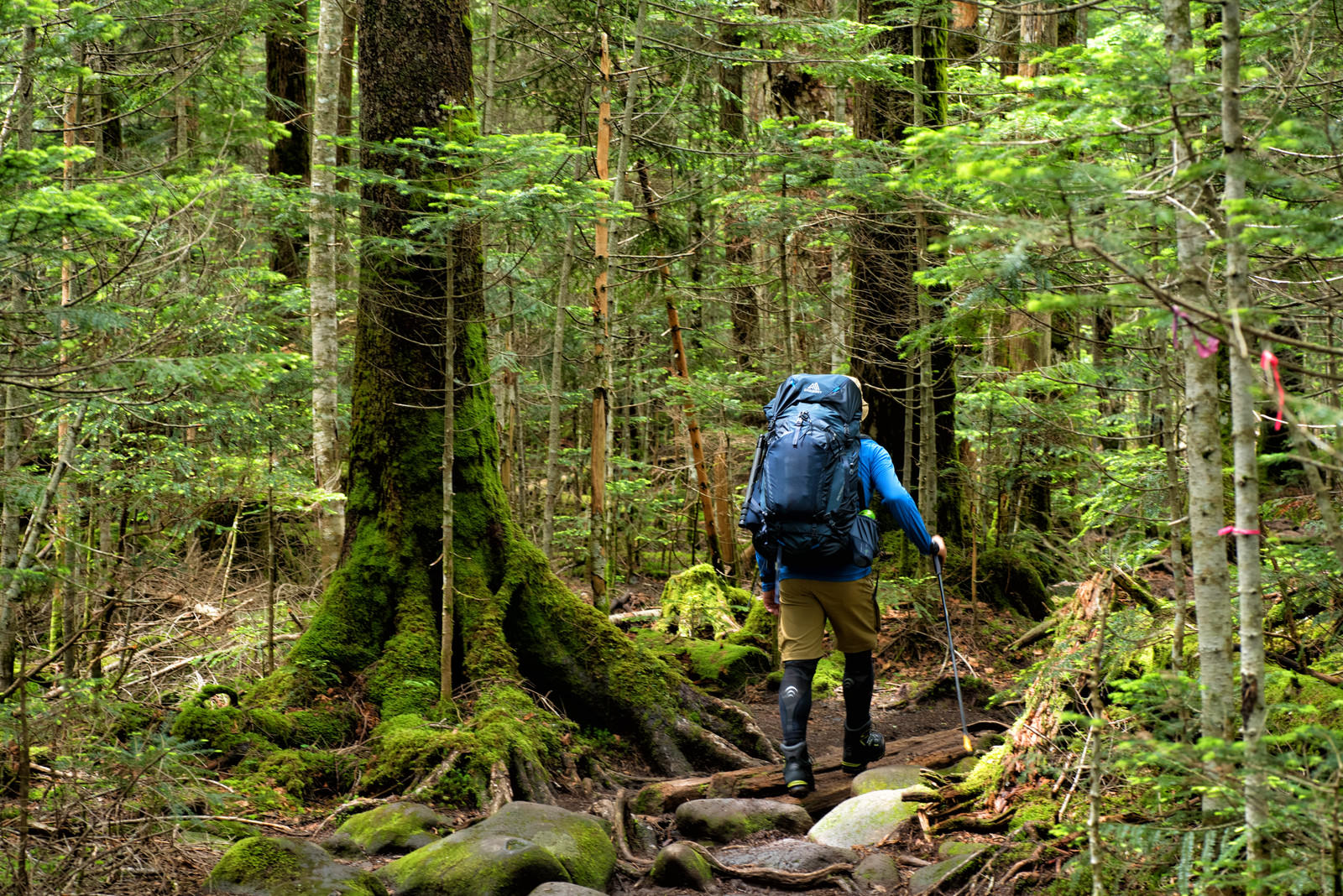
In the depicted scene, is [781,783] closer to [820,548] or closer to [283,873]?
[820,548]

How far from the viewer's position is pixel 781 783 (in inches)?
236

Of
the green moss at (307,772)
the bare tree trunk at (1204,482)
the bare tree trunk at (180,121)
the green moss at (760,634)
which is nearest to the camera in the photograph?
the bare tree trunk at (1204,482)

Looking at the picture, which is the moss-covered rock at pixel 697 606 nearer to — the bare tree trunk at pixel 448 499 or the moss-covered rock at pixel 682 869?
the bare tree trunk at pixel 448 499

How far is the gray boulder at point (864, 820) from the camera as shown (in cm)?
505

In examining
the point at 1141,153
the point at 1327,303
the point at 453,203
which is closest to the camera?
the point at 1327,303

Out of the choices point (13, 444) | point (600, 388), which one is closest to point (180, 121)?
point (600, 388)

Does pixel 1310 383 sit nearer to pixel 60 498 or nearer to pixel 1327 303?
pixel 1327 303

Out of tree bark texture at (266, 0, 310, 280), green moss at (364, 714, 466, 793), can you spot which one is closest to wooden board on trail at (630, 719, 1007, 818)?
green moss at (364, 714, 466, 793)

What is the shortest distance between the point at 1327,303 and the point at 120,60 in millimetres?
11007

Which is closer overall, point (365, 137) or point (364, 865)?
point (364, 865)

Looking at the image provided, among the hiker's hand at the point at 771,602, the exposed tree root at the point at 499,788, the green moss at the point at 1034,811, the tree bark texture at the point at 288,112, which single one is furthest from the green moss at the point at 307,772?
the tree bark texture at the point at 288,112

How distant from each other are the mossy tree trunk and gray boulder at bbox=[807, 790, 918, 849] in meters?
1.51

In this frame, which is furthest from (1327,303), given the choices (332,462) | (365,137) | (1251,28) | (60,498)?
(332,462)

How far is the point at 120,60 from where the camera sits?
9875 millimetres
